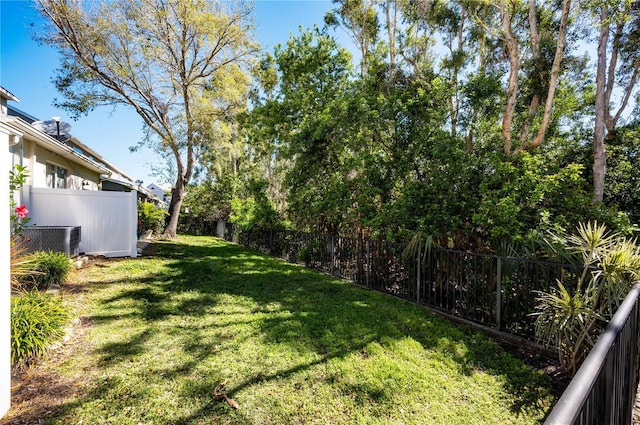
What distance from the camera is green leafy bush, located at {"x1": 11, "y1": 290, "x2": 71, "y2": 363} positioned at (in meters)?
3.07

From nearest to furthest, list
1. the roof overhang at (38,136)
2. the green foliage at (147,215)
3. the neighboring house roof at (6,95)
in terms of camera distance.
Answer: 1. the roof overhang at (38,136)
2. the neighboring house roof at (6,95)
3. the green foliage at (147,215)

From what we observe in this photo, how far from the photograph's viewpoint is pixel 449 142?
588cm

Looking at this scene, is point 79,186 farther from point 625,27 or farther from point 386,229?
point 625,27

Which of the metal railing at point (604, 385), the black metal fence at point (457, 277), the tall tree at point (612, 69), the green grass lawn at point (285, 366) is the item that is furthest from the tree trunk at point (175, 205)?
the metal railing at point (604, 385)

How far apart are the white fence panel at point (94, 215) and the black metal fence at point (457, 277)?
6339 mm

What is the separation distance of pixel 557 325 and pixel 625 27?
12.9 metres

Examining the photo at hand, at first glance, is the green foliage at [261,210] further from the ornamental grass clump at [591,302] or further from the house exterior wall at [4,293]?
the ornamental grass clump at [591,302]

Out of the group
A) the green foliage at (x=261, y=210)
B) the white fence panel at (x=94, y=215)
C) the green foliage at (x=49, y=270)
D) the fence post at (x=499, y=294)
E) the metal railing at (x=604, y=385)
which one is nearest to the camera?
the metal railing at (x=604, y=385)

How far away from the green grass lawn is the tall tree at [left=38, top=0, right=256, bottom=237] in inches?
458

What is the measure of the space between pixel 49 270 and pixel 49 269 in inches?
0.9

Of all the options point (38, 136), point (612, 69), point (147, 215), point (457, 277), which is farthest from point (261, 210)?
point (612, 69)

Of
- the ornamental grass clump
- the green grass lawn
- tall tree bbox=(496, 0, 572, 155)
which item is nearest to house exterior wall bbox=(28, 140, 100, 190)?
the green grass lawn

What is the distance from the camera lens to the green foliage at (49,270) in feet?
16.9

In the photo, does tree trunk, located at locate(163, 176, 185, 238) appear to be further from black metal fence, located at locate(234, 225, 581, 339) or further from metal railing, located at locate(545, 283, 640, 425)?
metal railing, located at locate(545, 283, 640, 425)
